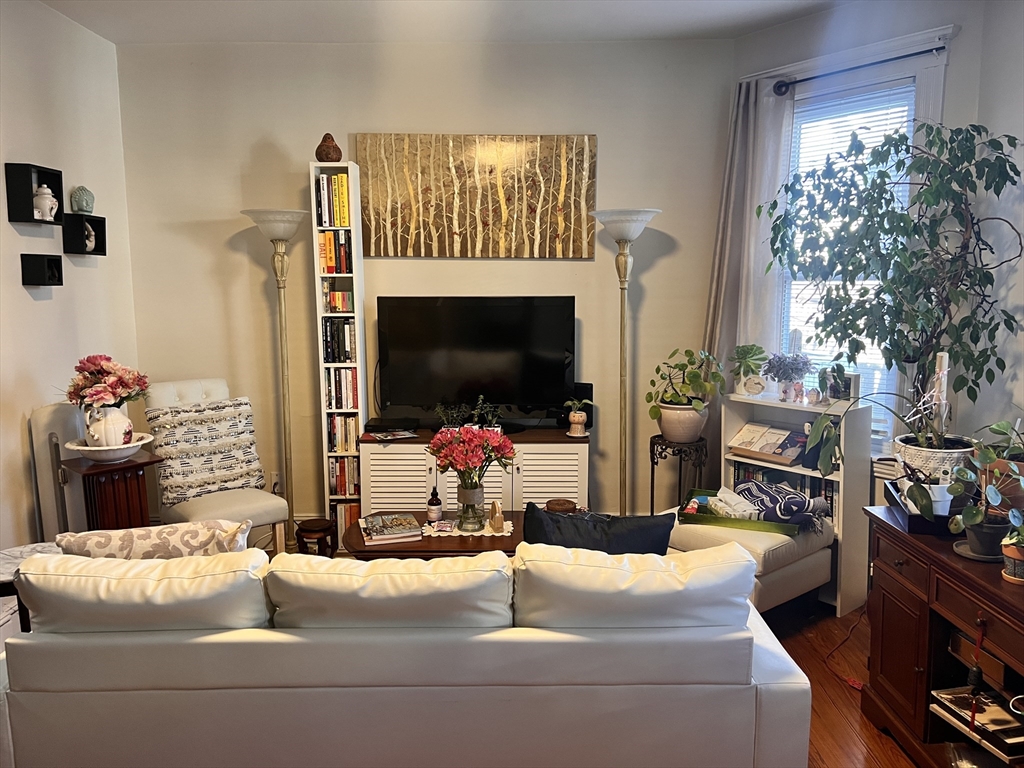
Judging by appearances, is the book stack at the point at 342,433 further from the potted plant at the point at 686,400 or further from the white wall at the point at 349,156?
the potted plant at the point at 686,400

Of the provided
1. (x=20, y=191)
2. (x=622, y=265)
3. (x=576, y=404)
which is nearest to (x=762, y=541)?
(x=576, y=404)

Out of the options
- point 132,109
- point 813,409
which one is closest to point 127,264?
point 132,109

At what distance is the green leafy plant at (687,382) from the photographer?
4.36 m

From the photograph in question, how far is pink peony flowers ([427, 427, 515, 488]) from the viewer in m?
3.34

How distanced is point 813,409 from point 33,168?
12.8 ft

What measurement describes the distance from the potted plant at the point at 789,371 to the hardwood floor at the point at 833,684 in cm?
103

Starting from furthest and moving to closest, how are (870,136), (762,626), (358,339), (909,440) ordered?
(358,339) → (870,136) → (909,440) → (762,626)

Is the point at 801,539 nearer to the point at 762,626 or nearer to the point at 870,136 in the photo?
the point at 762,626

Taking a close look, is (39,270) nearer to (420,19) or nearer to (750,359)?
(420,19)

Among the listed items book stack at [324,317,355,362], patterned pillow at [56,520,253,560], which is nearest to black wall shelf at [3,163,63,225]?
book stack at [324,317,355,362]

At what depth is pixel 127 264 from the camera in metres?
4.86

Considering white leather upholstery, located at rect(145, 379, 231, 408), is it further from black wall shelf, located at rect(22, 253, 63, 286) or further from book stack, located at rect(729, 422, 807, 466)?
book stack, located at rect(729, 422, 807, 466)

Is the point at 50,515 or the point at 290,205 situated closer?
the point at 50,515

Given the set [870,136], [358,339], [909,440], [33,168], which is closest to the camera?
[909,440]
